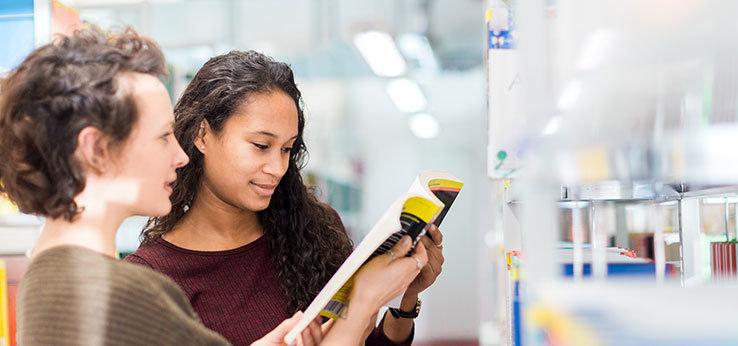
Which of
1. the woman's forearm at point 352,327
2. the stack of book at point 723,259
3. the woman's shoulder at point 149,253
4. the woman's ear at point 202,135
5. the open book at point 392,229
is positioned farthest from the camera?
the woman's ear at point 202,135

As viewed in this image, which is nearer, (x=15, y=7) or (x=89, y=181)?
(x=89, y=181)

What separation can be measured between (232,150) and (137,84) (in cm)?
49

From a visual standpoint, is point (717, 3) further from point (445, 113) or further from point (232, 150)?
point (445, 113)

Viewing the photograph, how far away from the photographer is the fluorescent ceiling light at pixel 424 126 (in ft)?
25.1

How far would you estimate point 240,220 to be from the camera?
1.53 meters

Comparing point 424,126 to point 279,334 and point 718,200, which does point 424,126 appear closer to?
point 718,200

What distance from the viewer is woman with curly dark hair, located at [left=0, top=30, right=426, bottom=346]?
83cm

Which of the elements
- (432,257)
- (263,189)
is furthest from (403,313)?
(263,189)

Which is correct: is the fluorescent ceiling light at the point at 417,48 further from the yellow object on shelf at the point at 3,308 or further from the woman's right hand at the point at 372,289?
the woman's right hand at the point at 372,289

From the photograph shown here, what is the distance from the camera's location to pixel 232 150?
4.69 ft

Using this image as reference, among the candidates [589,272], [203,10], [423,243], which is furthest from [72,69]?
[203,10]

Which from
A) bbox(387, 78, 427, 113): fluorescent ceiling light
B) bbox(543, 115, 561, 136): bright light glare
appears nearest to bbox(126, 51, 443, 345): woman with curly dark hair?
bbox(543, 115, 561, 136): bright light glare

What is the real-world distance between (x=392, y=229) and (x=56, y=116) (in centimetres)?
52

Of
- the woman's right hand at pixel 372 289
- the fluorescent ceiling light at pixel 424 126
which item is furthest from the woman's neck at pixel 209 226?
the fluorescent ceiling light at pixel 424 126
